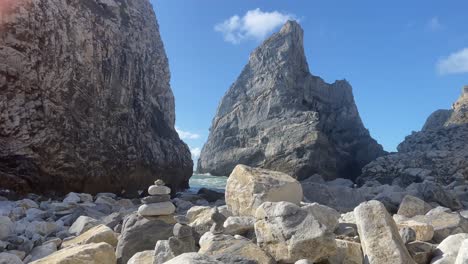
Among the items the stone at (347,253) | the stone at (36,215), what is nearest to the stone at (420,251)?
the stone at (347,253)

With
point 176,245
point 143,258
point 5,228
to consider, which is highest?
point 176,245

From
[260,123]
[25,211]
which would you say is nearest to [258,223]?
[25,211]

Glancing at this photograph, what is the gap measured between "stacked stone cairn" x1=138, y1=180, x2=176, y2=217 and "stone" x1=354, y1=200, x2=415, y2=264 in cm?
252

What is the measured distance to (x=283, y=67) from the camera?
58188 mm

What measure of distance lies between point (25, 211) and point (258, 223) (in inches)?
302

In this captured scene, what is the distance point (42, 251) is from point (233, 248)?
2813mm

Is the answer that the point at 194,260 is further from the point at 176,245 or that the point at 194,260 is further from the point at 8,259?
the point at 8,259

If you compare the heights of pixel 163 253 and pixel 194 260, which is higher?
pixel 194 260

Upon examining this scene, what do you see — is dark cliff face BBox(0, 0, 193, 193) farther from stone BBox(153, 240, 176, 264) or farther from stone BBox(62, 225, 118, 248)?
stone BBox(153, 240, 176, 264)

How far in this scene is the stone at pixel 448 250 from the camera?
329cm

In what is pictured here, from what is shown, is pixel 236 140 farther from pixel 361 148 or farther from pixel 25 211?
pixel 25 211

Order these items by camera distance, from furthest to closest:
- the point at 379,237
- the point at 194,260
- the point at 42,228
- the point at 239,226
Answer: the point at 42,228 → the point at 239,226 → the point at 379,237 → the point at 194,260

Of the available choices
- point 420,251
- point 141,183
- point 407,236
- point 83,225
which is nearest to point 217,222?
point 407,236

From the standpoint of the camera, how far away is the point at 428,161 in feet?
111
